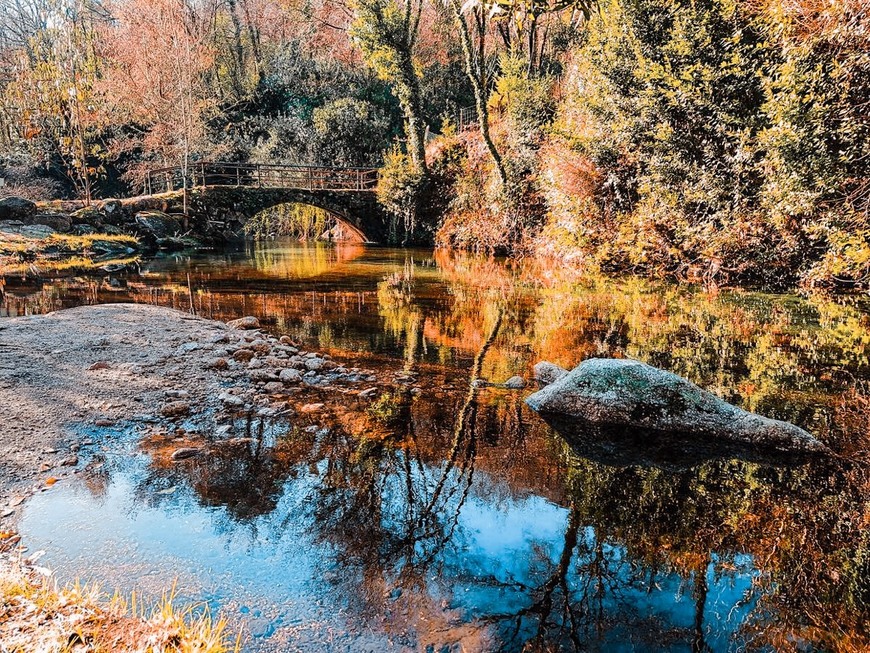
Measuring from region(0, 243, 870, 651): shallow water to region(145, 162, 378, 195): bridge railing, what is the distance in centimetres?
2294

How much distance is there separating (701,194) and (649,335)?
4941 millimetres

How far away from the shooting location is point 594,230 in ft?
45.7

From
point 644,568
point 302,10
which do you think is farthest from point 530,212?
point 302,10

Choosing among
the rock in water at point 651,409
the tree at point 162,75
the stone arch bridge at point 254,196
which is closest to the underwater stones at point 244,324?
the rock in water at point 651,409

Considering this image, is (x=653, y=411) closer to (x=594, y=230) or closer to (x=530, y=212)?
(x=594, y=230)

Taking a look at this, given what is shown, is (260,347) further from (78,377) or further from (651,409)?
(651,409)

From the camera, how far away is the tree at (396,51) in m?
23.8

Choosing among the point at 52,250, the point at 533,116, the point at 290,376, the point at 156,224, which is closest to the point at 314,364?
the point at 290,376

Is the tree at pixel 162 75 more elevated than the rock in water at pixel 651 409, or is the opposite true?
the tree at pixel 162 75

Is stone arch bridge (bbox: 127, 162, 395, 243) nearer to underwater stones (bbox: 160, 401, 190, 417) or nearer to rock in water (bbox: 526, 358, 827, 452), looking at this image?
underwater stones (bbox: 160, 401, 190, 417)

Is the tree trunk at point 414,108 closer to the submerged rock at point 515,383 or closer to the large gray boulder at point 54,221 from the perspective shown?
the large gray boulder at point 54,221

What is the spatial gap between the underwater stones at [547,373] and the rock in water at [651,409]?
0.63 metres

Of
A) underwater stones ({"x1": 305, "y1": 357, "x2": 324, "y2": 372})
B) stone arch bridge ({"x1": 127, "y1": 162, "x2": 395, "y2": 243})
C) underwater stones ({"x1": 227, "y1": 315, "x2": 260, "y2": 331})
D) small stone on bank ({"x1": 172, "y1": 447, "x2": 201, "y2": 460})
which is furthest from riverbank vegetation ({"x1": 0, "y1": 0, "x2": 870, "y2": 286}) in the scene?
underwater stones ({"x1": 227, "y1": 315, "x2": 260, "y2": 331})

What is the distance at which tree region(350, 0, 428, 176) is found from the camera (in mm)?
23828
